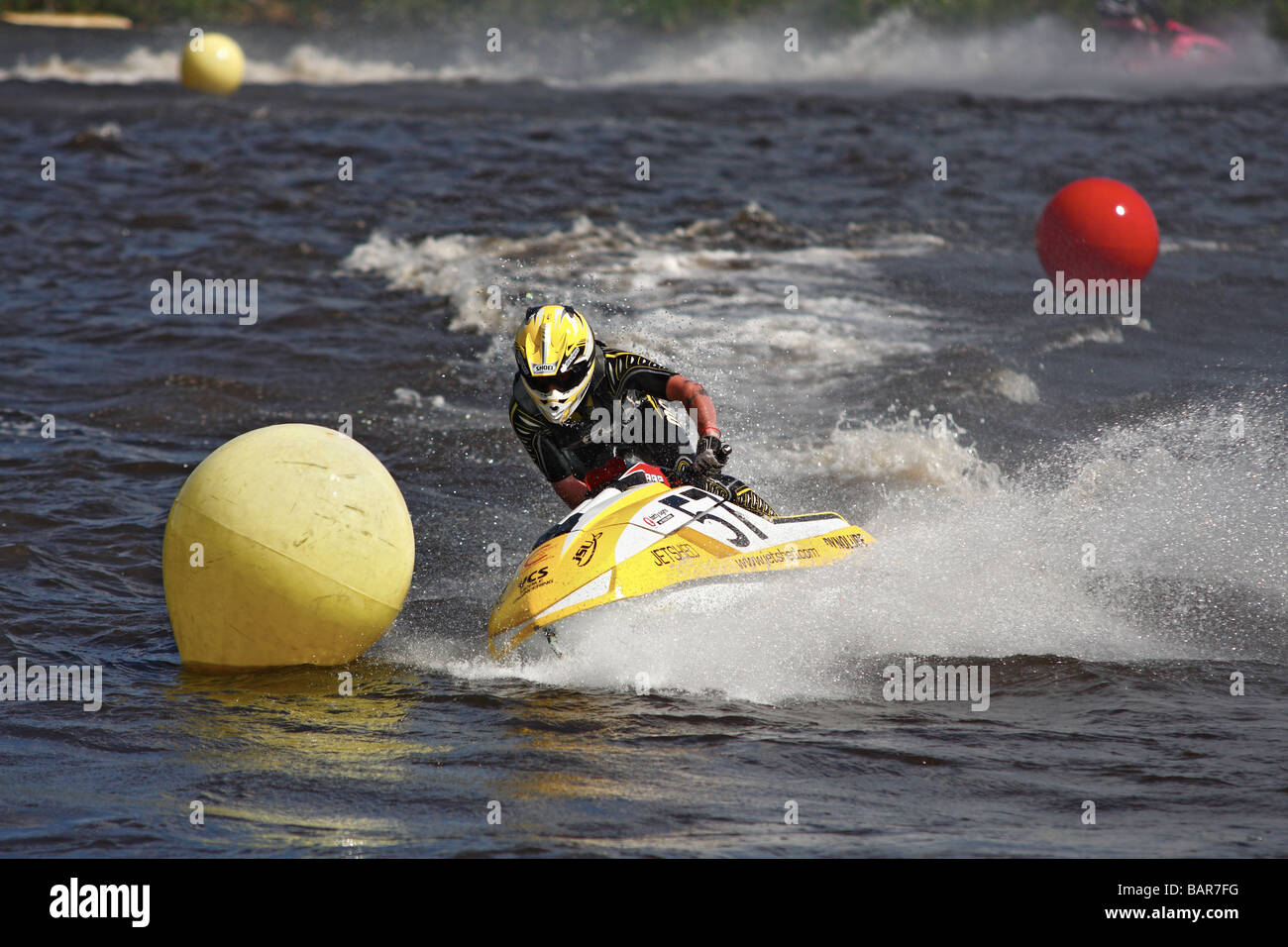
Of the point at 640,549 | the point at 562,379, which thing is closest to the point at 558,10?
the point at 562,379

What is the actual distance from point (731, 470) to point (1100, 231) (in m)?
5.57

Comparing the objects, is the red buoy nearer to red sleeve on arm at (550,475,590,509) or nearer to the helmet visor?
red sleeve on arm at (550,475,590,509)

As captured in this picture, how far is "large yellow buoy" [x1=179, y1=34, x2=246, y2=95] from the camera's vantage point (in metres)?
33.3

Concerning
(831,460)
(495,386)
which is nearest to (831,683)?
(831,460)

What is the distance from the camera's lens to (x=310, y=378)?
583 inches

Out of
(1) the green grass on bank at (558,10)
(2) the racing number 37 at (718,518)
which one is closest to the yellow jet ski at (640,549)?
(2) the racing number 37 at (718,518)

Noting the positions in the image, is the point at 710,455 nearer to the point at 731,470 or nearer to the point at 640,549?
Result: the point at 640,549

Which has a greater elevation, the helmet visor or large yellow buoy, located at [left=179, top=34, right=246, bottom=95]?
large yellow buoy, located at [left=179, top=34, right=246, bottom=95]

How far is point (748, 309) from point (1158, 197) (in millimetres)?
9986

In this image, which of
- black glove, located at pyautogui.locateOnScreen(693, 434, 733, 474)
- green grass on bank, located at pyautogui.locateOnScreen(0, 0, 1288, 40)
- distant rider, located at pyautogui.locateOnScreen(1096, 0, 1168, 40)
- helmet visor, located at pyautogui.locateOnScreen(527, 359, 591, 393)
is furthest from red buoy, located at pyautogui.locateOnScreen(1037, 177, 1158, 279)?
green grass on bank, located at pyautogui.locateOnScreen(0, 0, 1288, 40)

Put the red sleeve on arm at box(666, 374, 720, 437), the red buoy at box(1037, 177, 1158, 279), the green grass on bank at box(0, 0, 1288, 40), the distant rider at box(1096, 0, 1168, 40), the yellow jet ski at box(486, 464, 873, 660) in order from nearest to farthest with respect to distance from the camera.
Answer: the yellow jet ski at box(486, 464, 873, 660), the red sleeve on arm at box(666, 374, 720, 437), the red buoy at box(1037, 177, 1158, 279), the distant rider at box(1096, 0, 1168, 40), the green grass on bank at box(0, 0, 1288, 40)

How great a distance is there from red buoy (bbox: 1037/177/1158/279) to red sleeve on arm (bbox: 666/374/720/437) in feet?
24.8

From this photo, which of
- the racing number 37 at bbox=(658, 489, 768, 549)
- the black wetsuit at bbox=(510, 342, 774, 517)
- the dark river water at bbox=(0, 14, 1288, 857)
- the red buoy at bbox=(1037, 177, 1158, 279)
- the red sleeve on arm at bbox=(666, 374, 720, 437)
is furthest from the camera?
the red buoy at bbox=(1037, 177, 1158, 279)
